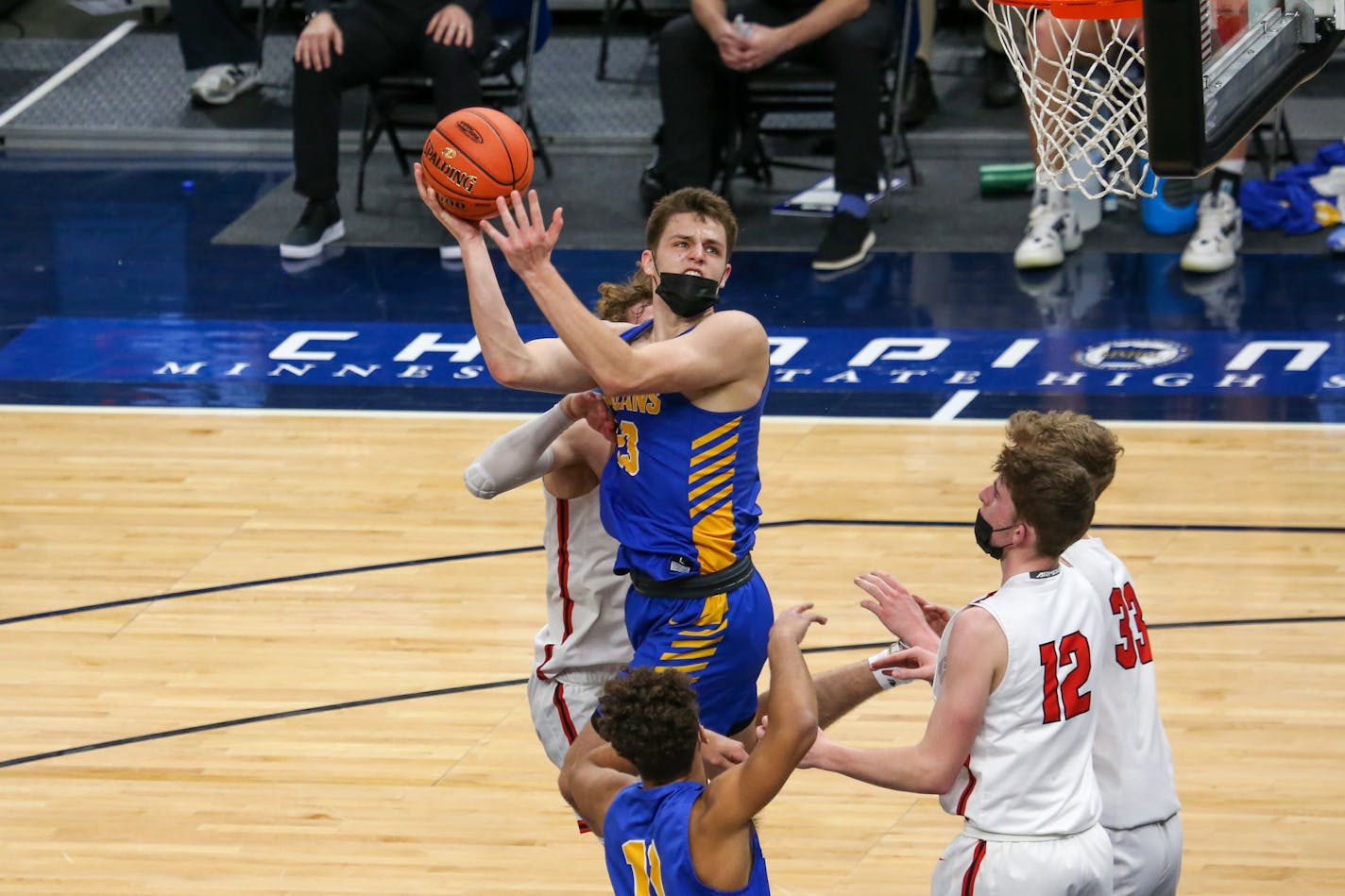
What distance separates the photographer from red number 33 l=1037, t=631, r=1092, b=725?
3.38 metres

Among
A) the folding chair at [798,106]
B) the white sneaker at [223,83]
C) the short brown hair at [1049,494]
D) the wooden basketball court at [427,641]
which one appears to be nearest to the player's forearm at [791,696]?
the short brown hair at [1049,494]

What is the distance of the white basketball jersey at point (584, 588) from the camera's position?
4402 millimetres

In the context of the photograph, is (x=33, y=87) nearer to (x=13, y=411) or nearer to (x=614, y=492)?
(x=13, y=411)

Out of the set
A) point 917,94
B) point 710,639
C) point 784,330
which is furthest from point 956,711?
point 917,94

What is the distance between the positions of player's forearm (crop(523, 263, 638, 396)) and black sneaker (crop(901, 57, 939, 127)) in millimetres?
7395

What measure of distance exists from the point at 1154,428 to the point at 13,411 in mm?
4919

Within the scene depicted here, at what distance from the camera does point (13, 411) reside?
8.33m

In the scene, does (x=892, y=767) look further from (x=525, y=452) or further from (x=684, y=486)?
(x=525, y=452)

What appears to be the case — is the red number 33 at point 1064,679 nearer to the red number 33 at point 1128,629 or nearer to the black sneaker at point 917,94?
the red number 33 at point 1128,629

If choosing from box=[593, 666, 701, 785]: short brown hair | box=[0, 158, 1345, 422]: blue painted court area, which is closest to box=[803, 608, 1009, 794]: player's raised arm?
box=[593, 666, 701, 785]: short brown hair

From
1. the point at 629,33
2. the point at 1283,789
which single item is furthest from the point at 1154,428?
the point at 629,33

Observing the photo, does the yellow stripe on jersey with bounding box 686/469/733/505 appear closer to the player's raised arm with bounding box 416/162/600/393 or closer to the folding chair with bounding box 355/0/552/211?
the player's raised arm with bounding box 416/162/600/393

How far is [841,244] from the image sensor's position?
9.58 m

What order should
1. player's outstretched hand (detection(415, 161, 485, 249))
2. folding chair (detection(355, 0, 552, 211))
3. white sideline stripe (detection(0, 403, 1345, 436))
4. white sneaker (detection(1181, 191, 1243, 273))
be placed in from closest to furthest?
player's outstretched hand (detection(415, 161, 485, 249)), white sideline stripe (detection(0, 403, 1345, 436)), white sneaker (detection(1181, 191, 1243, 273)), folding chair (detection(355, 0, 552, 211))
